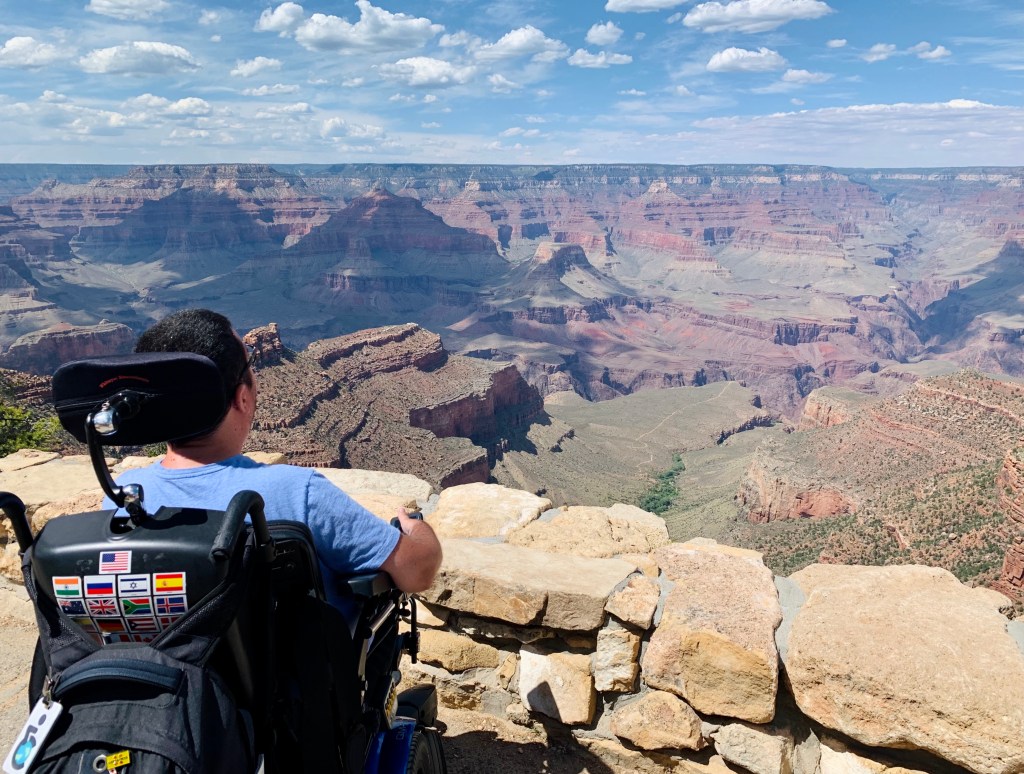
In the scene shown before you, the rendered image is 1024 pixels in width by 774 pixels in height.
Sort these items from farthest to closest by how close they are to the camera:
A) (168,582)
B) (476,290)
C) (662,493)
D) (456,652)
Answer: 1. (476,290)
2. (662,493)
3. (456,652)
4. (168,582)

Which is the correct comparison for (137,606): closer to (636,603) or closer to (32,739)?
(32,739)

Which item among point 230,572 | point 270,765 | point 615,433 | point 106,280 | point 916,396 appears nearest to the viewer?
point 230,572

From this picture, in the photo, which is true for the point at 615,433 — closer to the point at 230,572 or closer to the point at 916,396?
the point at 916,396

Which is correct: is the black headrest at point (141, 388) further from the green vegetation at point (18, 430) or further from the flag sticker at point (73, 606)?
the green vegetation at point (18, 430)

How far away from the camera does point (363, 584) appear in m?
2.43

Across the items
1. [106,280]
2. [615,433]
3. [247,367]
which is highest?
[247,367]

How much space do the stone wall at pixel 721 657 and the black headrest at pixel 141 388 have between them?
2.37m

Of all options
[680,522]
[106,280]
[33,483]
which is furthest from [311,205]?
[33,483]

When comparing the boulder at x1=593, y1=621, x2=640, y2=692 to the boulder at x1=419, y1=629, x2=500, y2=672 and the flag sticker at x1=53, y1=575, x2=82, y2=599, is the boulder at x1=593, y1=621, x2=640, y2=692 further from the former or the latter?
the flag sticker at x1=53, y1=575, x2=82, y2=599

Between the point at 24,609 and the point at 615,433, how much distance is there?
2391 inches

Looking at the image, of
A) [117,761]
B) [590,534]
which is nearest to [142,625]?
[117,761]

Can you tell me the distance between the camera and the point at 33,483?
6590 millimetres

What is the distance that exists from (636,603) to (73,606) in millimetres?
2795

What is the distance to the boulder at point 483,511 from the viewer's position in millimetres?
5055
